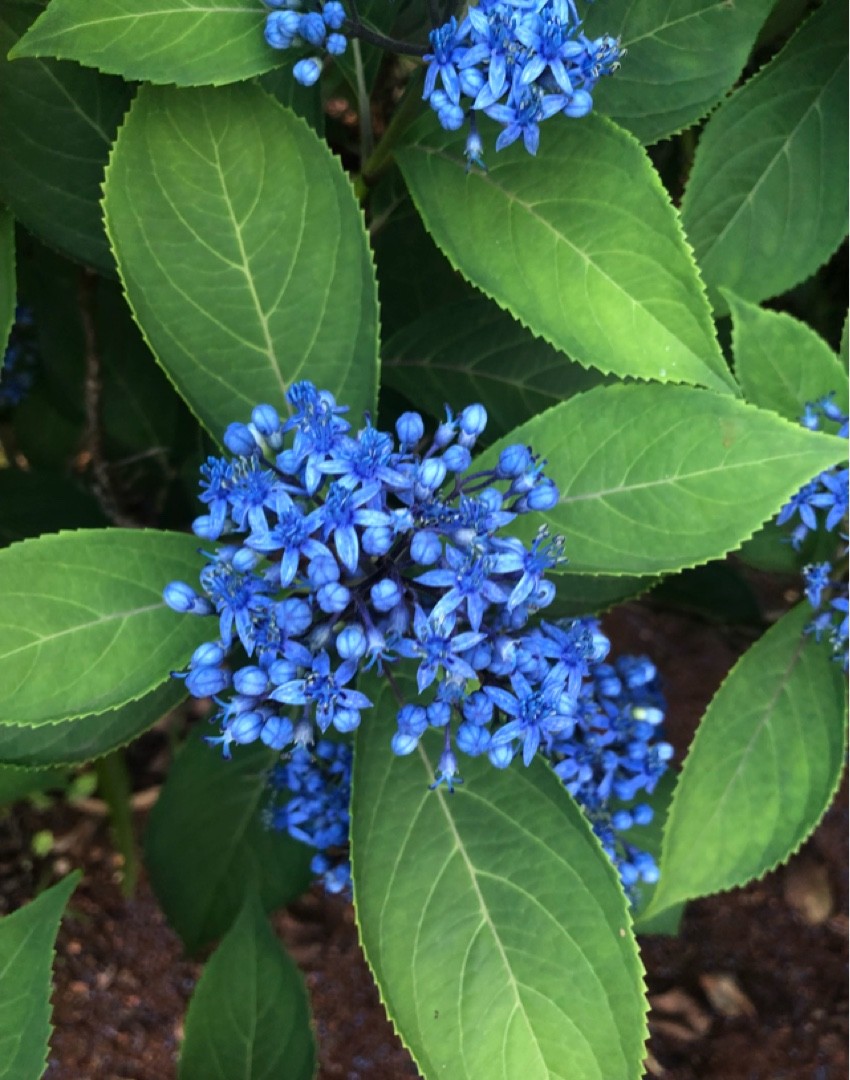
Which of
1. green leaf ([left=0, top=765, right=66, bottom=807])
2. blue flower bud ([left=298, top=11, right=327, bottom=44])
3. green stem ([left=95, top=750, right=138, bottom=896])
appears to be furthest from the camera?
green stem ([left=95, top=750, right=138, bottom=896])

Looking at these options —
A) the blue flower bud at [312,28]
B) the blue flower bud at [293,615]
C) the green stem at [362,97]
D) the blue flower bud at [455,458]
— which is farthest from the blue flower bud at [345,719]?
the green stem at [362,97]

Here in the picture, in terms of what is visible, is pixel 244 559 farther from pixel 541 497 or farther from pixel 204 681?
pixel 541 497

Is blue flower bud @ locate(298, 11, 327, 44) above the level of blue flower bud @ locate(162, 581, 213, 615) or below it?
above

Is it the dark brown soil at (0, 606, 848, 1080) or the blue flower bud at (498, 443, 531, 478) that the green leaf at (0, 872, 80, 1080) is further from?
the dark brown soil at (0, 606, 848, 1080)

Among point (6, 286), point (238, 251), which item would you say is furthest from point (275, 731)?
point (6, 286)

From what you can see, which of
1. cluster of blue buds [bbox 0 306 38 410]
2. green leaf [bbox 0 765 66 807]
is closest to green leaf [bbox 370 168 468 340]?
cluster of blue buds [bbox 0 306 38 410]

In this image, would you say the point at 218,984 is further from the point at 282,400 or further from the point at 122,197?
the point at 122,197

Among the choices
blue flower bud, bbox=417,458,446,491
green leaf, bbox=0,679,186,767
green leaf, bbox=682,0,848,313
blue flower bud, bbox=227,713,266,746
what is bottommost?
blue flower bud, bbox=227,713,266,746
